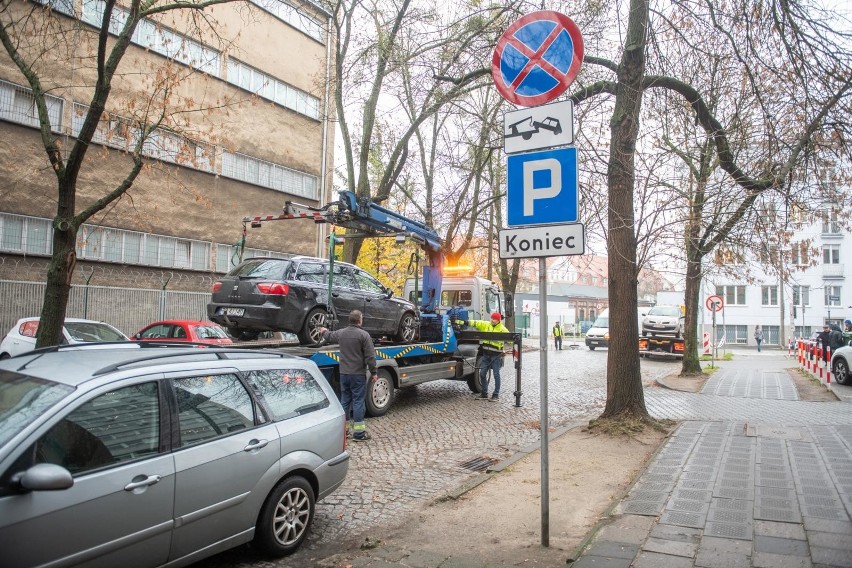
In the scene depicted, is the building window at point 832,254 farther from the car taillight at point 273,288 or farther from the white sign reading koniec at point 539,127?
the white sign reading koniec at point 539,127

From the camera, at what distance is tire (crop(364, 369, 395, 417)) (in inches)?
387

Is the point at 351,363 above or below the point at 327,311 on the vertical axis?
below

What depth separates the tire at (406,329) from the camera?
11.6 m

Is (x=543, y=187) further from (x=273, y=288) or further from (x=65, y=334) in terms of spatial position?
(x=65, y=334)

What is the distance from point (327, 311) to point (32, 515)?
6.78 m

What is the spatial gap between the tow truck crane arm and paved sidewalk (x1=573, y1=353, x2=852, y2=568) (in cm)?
576

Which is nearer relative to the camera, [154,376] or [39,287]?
[154,376]

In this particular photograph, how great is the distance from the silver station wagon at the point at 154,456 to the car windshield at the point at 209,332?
30.0 feet

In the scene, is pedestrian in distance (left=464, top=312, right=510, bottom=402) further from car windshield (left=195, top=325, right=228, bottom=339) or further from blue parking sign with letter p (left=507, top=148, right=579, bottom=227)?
blue parking sign with letter p (left=507, top=148, right=579, bottom=227)

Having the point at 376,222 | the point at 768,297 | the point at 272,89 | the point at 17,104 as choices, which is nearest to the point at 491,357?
the point at 376,222

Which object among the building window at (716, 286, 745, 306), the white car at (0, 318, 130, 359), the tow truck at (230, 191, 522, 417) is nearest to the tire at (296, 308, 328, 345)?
the tow truck at (230, 191, 522, 417)

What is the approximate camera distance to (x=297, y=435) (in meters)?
4.51

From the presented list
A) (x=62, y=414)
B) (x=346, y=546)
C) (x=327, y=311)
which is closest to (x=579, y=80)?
(x=327, y=311)

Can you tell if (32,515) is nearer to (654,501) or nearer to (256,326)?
(654,501)
